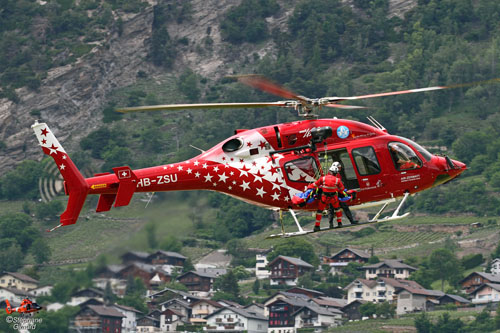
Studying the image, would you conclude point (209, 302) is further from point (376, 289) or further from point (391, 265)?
point (391, 265)

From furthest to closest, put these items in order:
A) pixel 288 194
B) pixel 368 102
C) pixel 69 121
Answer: pixel 69 121 < pixel 368 102 < pixel 288 194

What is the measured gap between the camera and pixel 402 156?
32.6 metres

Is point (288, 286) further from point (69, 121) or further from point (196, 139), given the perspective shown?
point (69, 121)

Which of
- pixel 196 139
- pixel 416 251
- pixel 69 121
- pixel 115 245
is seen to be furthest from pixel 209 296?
pixel 115 245

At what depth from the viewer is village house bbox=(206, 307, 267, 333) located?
118312 mm

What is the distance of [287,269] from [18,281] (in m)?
41.0

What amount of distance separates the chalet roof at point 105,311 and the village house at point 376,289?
36.8 meters

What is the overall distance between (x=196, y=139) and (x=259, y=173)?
156 meters

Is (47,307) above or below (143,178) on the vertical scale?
above

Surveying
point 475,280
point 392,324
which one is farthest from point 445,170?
point 475,280

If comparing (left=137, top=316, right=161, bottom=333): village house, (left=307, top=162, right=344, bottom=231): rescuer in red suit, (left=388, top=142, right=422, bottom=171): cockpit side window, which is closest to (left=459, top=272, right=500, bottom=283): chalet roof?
(left=137, top=316, right=161, bottom=333): village house

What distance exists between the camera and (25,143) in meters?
187

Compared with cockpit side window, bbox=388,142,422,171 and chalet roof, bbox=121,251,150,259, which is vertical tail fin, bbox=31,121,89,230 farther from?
chalet roof, bbox=121,251,150,259

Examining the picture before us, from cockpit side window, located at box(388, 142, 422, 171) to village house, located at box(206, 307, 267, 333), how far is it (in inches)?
3395
